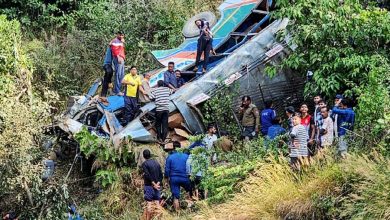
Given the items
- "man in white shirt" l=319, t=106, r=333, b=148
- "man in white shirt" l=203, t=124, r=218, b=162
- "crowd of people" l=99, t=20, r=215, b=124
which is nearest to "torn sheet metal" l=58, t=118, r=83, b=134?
"crowd of people" l=99, t=20, r=215, b=124

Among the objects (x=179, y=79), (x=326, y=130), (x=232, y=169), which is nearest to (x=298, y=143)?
(x=326, y=130)

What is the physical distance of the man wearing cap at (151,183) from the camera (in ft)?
43.9

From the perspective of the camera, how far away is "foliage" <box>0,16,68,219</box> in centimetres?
1321

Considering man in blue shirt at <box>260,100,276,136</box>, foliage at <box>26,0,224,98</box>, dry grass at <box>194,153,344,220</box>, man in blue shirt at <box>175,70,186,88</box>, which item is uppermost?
foliage at <box>26,0,224,98</box>

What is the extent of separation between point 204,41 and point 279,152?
5.04 m

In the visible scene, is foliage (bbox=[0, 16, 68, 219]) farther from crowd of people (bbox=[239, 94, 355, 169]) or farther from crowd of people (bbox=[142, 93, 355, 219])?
crowd of people (bbox=[239, 94, 355, 169])

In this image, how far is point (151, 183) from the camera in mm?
13477

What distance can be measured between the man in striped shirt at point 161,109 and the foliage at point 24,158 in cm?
264

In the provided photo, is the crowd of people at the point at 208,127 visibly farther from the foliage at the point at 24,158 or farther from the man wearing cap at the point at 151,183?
the foliage at the point at 24,158

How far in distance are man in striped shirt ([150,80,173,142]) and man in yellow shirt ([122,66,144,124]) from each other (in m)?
0.49

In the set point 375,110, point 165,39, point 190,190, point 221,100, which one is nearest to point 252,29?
point 221,100

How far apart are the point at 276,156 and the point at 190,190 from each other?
1.88m

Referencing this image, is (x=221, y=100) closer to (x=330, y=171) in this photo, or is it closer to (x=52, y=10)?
(x=330, y=171)

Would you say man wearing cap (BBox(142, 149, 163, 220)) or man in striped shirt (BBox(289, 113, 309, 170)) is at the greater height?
man in striped shirt (BBox(289, 113, 309, 170))
